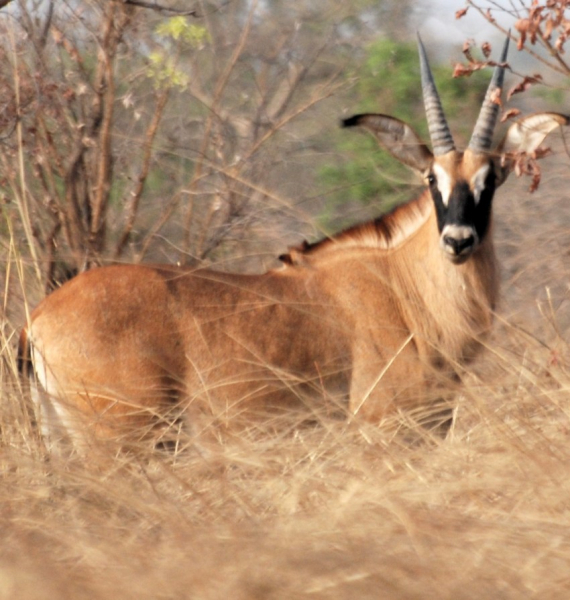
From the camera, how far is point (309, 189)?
10.2 metres

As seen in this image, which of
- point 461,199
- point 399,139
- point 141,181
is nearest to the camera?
point 461,199

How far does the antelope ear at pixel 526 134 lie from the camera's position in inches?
204

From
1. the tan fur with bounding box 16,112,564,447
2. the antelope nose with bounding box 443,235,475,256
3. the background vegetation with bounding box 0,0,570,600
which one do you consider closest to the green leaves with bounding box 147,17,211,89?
the background vegetation with bounding box 0,0,570,600

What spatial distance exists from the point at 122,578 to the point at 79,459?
1267mm

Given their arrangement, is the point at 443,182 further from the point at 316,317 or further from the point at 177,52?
the point at 177,52

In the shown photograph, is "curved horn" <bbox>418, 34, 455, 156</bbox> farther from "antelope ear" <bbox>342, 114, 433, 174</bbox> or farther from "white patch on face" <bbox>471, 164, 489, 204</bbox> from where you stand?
"white patch on face" <bbox>471, 164, 489, 204</bbox>

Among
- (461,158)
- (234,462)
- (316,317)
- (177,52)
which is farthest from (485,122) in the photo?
(234,462)

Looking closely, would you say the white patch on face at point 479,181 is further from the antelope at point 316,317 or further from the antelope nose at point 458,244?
the antelope nose at point 458,244

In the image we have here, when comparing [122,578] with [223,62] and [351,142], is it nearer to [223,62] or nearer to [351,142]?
[223,62]

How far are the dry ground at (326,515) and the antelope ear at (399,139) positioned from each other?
1.34 m

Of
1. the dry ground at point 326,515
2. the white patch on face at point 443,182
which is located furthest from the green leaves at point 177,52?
the dry ground at point 326,515

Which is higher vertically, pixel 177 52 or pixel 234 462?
pixel 177 52

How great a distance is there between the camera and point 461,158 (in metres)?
5.28

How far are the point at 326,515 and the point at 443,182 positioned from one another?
7.87ft
